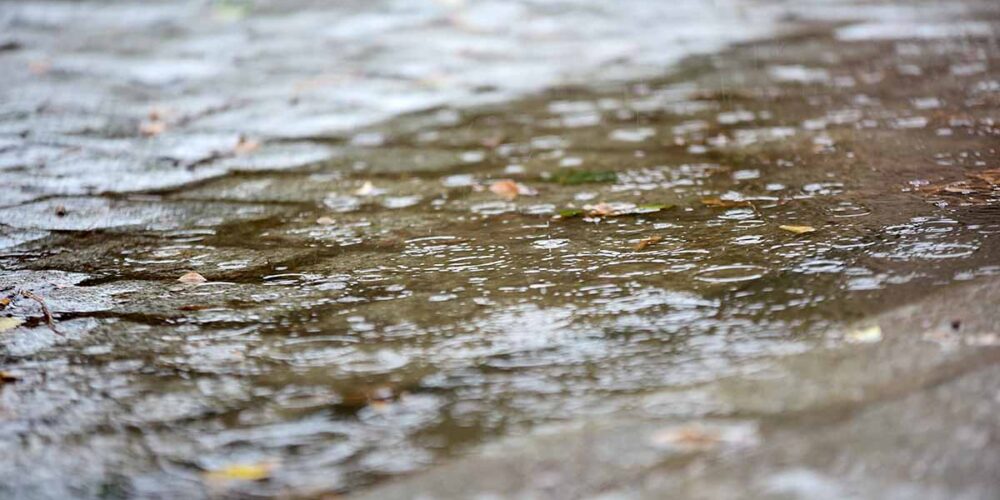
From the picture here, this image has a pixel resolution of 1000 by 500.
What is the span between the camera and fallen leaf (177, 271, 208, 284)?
2438 mm

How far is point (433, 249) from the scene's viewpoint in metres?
2.60

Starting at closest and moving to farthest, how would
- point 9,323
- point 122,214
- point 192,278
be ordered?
point 9,323 < point 192,278 < point 122,214

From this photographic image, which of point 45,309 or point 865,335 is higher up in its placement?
point 45,309

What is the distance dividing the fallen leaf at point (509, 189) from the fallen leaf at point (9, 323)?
143 centimetres

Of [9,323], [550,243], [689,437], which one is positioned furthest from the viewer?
[550,243]

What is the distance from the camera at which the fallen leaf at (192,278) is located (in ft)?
8.00

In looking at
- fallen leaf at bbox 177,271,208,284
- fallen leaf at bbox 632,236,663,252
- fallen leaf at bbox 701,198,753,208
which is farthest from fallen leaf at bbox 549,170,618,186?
fallen leaf at bbox 177,271,208,284

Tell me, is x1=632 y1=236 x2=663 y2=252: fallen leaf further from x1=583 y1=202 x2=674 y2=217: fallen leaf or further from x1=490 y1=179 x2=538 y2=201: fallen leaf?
x1=490 y1=179 x2=538 y2=201: fallen leaf

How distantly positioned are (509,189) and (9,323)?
1.52m

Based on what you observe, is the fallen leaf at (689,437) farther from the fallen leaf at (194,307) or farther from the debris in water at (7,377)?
the debris in water at (7,377)

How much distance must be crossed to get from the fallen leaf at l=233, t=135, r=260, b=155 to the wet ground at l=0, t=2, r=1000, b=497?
2 cm

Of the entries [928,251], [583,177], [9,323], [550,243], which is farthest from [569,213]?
[9,323]

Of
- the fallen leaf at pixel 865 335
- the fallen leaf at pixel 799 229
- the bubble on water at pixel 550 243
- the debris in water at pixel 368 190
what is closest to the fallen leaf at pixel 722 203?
the fallen leaf at pixel 799 229

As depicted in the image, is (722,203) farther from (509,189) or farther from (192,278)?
(192,278)
